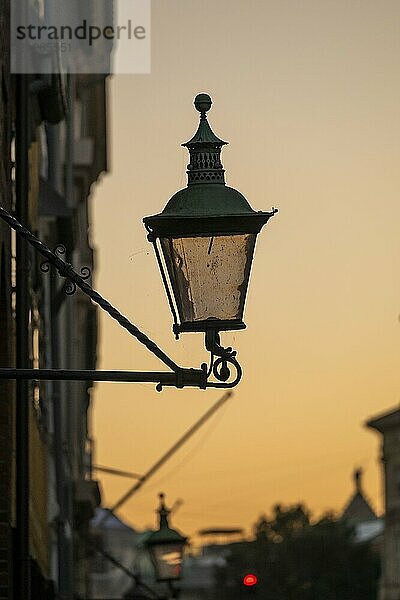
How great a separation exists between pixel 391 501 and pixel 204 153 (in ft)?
267

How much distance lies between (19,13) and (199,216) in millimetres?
5864

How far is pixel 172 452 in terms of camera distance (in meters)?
26.5

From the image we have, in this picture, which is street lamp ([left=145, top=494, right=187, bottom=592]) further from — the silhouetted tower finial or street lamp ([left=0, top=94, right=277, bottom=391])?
the silhouetted tower finial

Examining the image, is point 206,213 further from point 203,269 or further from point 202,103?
point 202,103

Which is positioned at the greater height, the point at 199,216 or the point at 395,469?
the point at 395,469

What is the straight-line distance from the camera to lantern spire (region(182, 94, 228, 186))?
8.64 meters

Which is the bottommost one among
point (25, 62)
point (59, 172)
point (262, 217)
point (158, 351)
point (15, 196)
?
point (158, 351)

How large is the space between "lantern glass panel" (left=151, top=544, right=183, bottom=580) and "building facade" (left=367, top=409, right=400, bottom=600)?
217ft

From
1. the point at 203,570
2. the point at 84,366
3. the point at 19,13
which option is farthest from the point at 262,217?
the point at 203,570

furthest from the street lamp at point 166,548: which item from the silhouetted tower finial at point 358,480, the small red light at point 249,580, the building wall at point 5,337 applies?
the silhouetted tower finial at point 358,480

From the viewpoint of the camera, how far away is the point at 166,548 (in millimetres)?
22297

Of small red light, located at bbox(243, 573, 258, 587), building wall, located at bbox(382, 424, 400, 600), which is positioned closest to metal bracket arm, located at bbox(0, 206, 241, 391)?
small red light, located at bbox(243, 573, 258, 587)

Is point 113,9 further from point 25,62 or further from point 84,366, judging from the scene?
point 84,366

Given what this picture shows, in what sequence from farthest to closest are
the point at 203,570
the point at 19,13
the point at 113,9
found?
the point at 203,570 < the point at 113,9 < the point at 19,13
